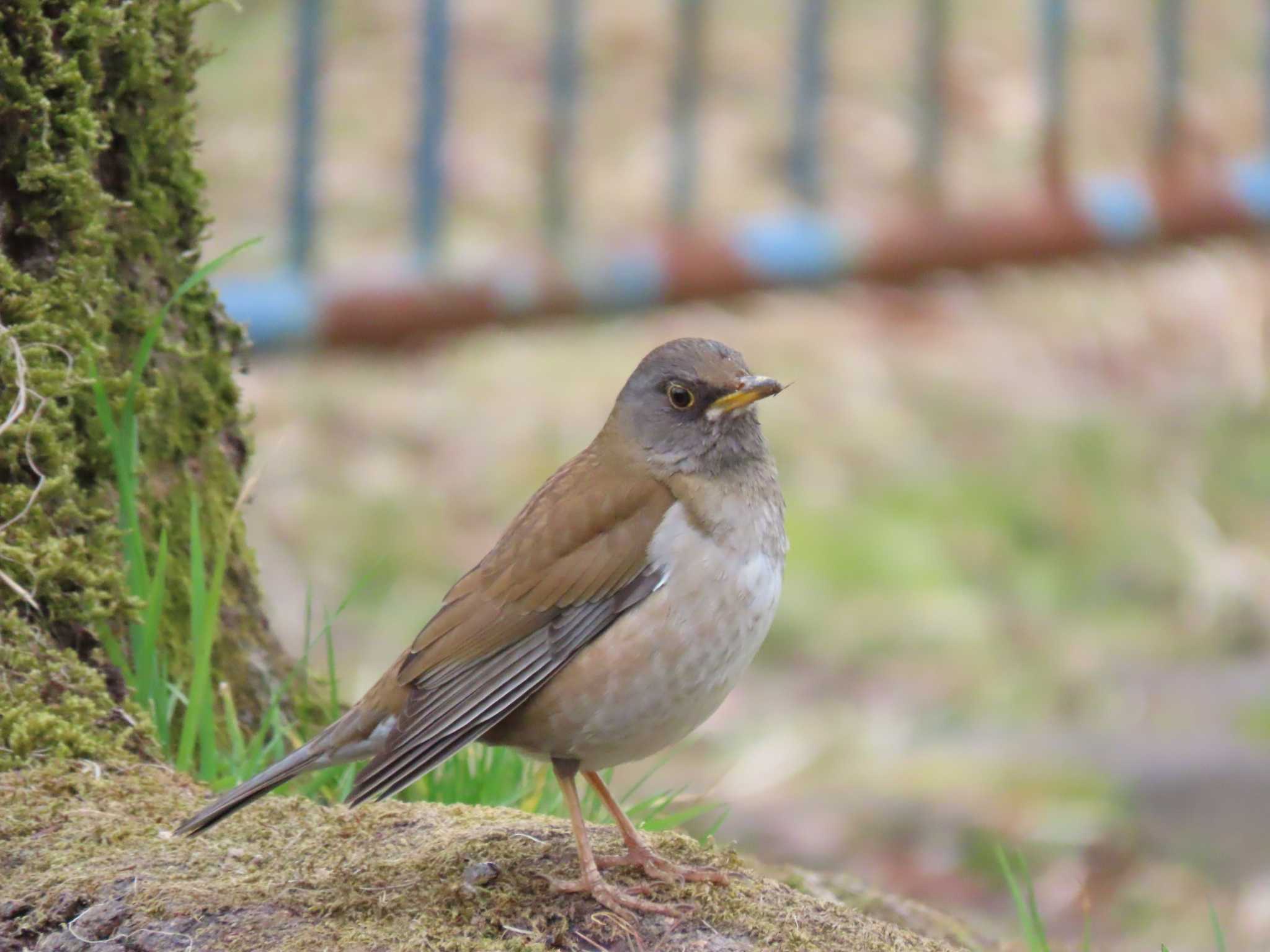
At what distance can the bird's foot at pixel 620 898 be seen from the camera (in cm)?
322

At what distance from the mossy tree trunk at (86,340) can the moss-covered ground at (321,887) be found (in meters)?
0.22

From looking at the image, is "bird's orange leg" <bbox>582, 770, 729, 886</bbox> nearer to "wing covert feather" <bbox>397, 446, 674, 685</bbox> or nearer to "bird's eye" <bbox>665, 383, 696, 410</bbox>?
"wing covert feather" <bbox>397, 446, 674, 685</bbox>

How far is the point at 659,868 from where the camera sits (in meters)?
3.43

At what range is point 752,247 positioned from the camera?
894cm

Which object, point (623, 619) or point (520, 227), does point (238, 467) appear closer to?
point (623, 619)

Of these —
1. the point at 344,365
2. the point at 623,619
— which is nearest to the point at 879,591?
the point at 344,365

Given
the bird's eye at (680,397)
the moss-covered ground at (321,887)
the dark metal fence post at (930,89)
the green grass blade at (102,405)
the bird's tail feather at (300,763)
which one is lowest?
the moss-covered ground at (321,887)

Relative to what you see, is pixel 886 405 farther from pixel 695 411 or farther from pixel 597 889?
pixel 597 889

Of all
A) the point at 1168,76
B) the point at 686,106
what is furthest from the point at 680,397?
the point at 1168,76

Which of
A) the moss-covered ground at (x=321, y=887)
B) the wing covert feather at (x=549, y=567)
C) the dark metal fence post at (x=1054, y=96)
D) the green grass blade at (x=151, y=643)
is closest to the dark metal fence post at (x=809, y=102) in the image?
the dark metal fence post at (x=1054, y=96)

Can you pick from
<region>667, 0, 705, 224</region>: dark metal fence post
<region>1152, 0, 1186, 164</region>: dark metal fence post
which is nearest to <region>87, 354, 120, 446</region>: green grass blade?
<region>667, 0, 705, 224</region>: dark metal fence post

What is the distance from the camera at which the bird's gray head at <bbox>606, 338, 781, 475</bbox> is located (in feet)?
12.4

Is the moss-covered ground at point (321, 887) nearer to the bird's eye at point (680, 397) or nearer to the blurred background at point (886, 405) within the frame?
the bird's eye at point (680, 397)

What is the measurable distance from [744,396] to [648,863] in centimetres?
90
